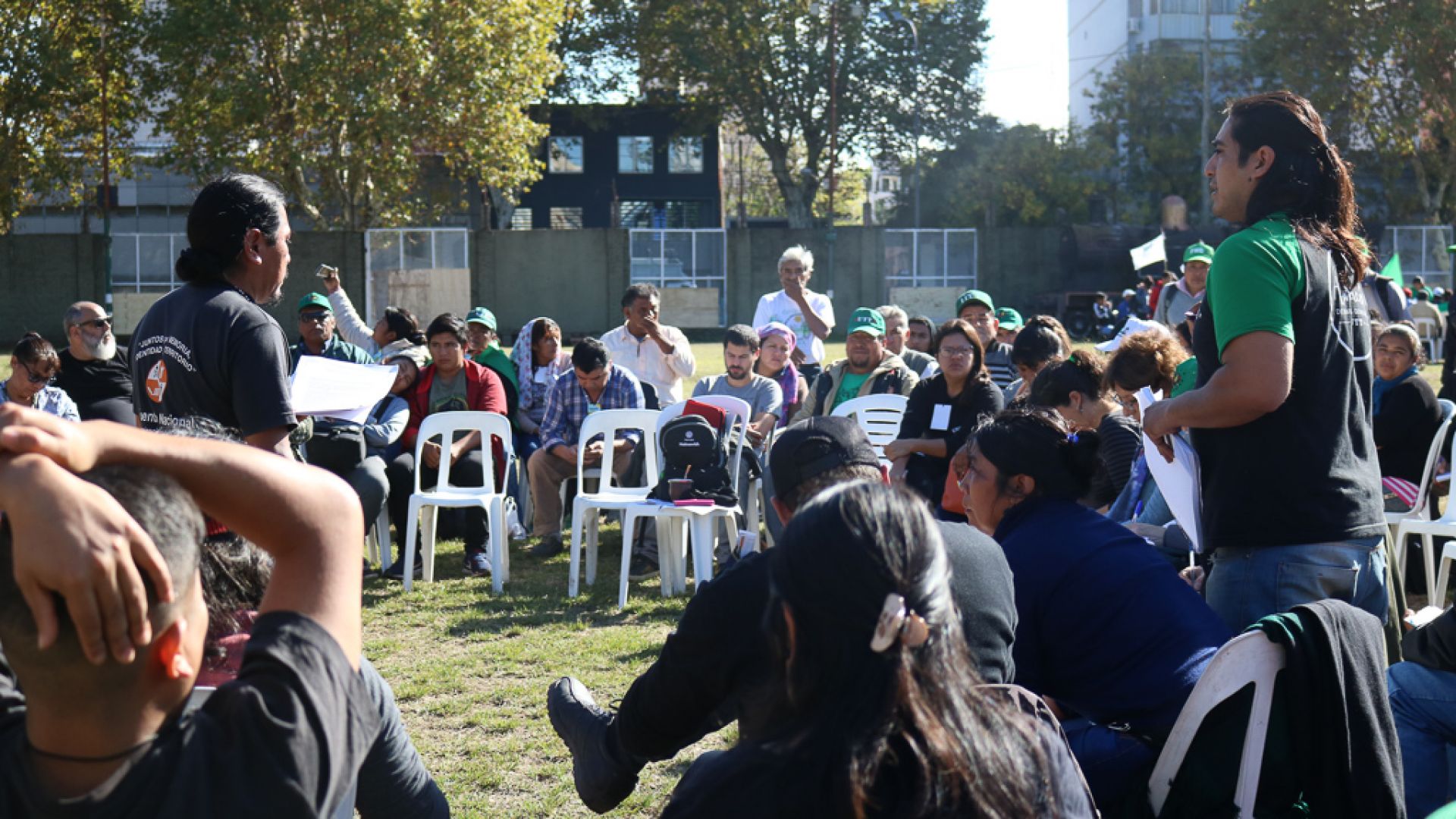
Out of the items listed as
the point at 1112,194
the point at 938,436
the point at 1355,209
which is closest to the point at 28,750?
the point at 1355,209

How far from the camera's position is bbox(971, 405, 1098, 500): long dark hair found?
2.92 m

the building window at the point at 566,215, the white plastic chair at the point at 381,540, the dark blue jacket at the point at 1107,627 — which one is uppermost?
the building window at the point at 566,215

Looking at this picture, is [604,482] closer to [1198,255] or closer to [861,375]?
[861,375]

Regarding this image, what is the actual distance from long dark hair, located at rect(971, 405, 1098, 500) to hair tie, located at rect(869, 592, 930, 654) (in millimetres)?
1506

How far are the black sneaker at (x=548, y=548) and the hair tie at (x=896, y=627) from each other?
6671 millimetres

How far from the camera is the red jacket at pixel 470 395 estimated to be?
314 inches

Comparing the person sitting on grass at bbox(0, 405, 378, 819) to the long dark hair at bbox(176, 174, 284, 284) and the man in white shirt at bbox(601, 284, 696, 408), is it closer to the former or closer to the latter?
the long dark hair at bbox(176, 174, 284, 284)

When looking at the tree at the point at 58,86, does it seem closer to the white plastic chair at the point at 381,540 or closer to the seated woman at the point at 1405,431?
the white plastic chair at the point at 381,540

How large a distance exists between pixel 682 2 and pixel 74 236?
18.4 meters

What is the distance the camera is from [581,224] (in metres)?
44.5

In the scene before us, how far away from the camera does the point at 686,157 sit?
146ft

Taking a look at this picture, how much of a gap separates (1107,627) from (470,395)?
5.87 metres

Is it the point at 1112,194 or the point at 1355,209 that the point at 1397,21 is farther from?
the point at 1355,209

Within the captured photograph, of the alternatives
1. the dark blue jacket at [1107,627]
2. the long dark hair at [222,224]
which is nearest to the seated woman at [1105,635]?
the dark blue jacket at [1107,627]
